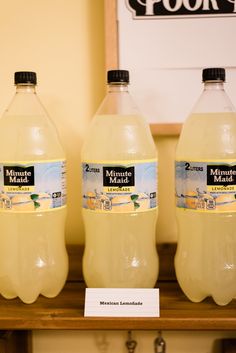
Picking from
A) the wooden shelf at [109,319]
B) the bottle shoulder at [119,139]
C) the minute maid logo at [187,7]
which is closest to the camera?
the wooden shelf at [109,319]

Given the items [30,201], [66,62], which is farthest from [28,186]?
[66,62]

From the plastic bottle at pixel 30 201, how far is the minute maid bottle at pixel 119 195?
0.20ft

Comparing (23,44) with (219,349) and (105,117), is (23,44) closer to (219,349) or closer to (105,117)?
(105,117)

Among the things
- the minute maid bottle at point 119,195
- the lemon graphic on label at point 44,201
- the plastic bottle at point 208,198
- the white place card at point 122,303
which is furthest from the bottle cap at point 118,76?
the white place card at point 122,303

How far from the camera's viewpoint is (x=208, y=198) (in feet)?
2.89

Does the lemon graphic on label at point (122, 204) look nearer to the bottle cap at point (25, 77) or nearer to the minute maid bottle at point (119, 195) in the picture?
the minute maid bottle at point (119, 195)

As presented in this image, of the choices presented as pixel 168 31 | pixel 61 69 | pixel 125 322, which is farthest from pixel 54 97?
pixel 125 322

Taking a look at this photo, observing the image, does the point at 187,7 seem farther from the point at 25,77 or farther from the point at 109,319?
the point at 109,319

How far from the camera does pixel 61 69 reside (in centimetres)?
114

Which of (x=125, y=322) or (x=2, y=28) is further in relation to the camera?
(x=2, y=28)

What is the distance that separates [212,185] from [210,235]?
0.40 ft

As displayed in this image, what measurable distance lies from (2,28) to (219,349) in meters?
0.94

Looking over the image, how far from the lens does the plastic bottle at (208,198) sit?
0.88 meters

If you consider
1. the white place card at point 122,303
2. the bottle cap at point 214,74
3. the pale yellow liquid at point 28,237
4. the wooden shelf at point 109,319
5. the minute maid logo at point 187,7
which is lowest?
the wooden shelf at point 109,319
